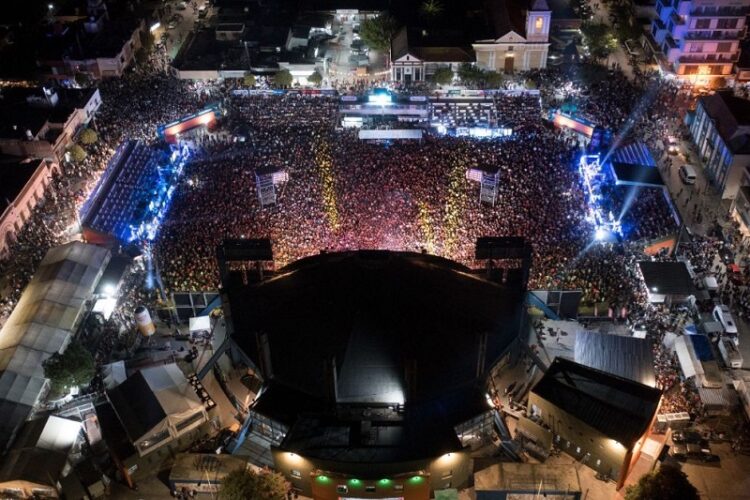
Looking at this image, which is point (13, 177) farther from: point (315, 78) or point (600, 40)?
point (600, 40)

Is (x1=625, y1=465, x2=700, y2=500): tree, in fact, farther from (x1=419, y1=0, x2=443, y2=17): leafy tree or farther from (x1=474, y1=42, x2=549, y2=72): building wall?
(x1=419, y1=0, x2=443, y2=17): leafy tree

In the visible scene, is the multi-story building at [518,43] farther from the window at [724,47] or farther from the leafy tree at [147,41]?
the leafy tree at [147,41]

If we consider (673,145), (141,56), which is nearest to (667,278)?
(673,145)

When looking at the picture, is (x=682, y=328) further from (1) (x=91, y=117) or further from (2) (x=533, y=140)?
(1) (x=91, y=117)

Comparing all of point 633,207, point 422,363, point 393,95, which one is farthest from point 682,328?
point 393,95

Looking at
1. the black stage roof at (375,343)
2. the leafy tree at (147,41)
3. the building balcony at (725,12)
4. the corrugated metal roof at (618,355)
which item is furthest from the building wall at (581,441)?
the leafy tree at (147,41)
